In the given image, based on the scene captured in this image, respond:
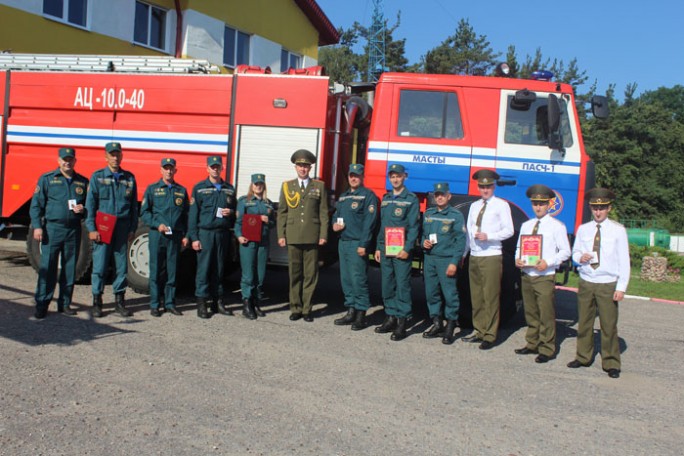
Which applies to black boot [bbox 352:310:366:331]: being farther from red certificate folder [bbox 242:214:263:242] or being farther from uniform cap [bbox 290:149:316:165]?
uniform cap [bbox 290:149:316:165]

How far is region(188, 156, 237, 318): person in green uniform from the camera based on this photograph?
6.66m

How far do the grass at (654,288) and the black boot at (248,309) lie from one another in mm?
5704

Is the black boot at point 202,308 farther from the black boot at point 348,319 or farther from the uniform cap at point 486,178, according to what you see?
the uniform cap at point 486,178

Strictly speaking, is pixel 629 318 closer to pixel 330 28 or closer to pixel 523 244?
pixel 523 244

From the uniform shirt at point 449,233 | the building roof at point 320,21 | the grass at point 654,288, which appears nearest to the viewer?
the uniform shirt at point 449,233

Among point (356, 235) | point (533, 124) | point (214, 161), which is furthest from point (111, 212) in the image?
point (533, 124)

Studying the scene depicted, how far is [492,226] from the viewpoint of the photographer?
5.92 metres

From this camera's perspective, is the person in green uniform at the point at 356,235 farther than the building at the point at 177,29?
No

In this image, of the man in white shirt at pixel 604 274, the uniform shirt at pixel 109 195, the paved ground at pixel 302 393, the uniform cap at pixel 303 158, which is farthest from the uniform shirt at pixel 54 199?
the man in white shirt at pixel 604 274

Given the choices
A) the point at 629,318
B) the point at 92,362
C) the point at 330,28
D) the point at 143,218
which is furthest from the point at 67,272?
the point at 330,28

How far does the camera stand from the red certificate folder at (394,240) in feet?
20.4

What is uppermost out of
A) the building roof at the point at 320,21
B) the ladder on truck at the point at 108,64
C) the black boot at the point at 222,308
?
the building roof at the point at 320,21

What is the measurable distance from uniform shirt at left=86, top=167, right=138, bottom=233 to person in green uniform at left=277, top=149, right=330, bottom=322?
1683 millimetres

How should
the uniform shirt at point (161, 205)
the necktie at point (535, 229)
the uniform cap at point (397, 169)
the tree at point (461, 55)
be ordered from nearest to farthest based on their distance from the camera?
1. the necktie at point (535, 229)
2. the uniform cap at point (397, 169)
3. the uniform shirt at point (161, 205)
4. the tree at point (461, 55)
